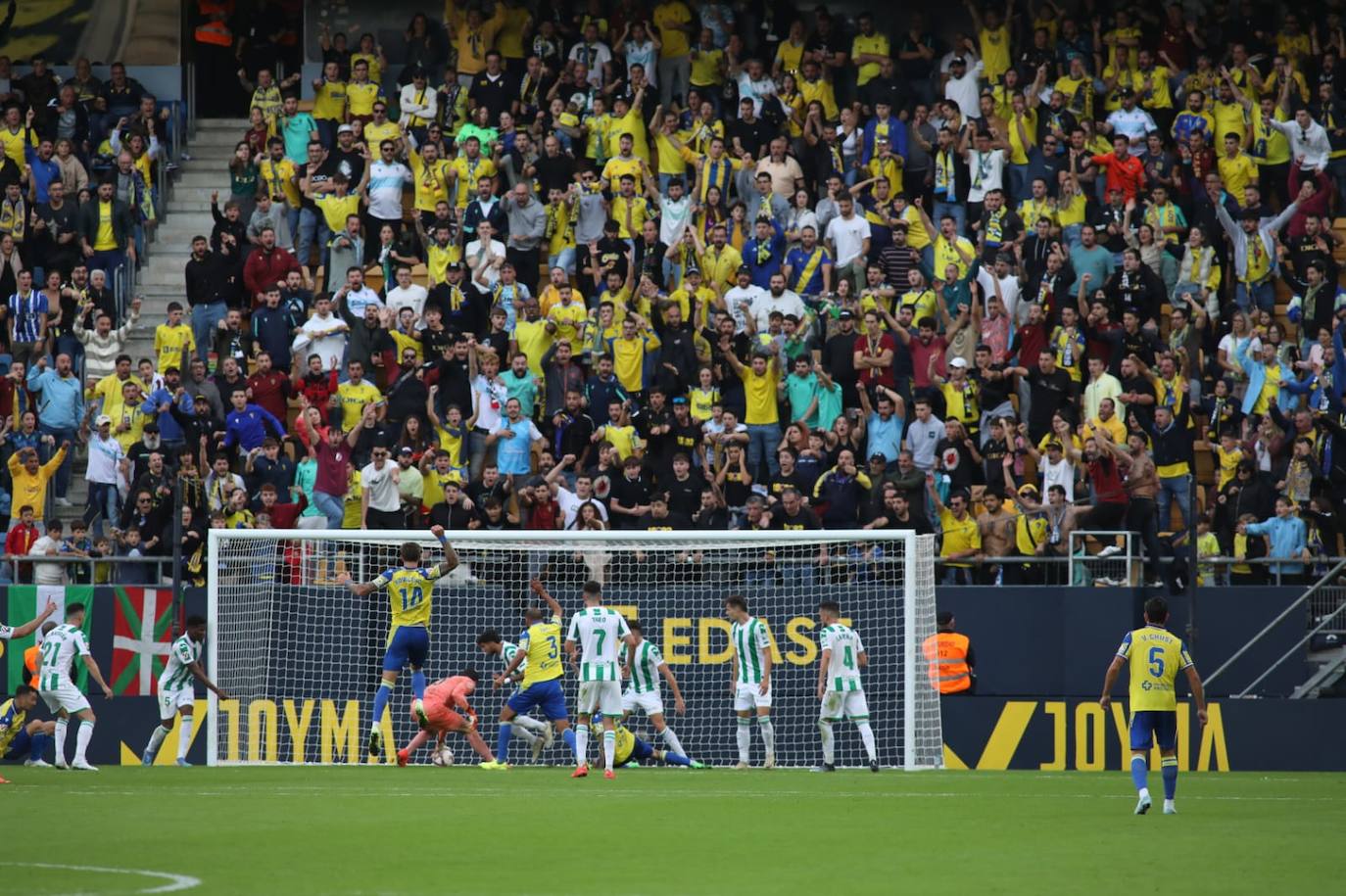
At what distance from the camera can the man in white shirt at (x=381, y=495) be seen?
24.1m

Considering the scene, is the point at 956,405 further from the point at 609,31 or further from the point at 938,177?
the point at 609,31

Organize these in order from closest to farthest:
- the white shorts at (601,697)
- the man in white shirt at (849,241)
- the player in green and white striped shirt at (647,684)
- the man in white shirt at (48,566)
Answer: the white shorts at (601,697) → the player in green and white striped shirt at (647,684) → the man in white shirt at (48,566) → the man in white shirt at (849,241)

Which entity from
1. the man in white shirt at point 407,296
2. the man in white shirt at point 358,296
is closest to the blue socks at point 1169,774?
the man in white shirt at point 407,296

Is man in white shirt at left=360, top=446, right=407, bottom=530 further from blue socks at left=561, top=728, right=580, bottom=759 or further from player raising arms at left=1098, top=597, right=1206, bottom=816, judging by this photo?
player raising arms at left=1098, top=597, right=1206, bottom=816

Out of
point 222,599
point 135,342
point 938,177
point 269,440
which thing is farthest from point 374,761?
point 938,177

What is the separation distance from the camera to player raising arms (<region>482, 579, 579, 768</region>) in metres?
21.0

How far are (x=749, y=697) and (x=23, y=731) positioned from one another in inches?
308

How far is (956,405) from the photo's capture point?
2441 centimetres

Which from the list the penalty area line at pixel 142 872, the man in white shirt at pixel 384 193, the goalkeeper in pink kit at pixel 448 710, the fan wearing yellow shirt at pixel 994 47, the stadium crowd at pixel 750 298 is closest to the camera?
the penalty area line at pixel 142 872

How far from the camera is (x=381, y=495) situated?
79.4ft

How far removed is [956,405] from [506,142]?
24.3 feet

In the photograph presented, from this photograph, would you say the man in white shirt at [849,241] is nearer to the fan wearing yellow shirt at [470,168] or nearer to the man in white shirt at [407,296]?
the fan wearing yellow shirt at [470,168]

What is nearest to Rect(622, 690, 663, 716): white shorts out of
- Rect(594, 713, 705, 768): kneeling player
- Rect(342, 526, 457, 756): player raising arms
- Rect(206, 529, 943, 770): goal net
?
Rect(594, 713, 705, 768): kneeling player

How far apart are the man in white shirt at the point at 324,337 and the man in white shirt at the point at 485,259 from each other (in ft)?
5.93
